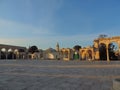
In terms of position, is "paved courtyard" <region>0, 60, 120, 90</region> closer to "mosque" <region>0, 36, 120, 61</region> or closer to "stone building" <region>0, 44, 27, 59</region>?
"mosque" <region>0, 36, 120, 61</region>

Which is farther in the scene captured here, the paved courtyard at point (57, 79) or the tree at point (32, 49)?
the tree at point (32, 49)

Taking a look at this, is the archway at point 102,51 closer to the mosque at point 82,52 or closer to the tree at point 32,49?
the mosque at point 82,52

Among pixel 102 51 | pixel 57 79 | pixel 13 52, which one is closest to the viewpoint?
pixel 57 79

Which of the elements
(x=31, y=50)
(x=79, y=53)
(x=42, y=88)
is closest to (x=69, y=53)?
(x=79, y=53)

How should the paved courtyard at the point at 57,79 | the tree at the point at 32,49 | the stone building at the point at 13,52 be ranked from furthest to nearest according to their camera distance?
1. the tree at the point at 32,49
2. the stone building at the point at 13,52
3. the paved courtyard at the point at 57,79

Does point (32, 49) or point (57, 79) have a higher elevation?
point (32, 49)

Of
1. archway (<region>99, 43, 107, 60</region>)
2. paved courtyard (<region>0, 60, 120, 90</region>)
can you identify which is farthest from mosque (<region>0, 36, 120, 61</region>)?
paved courtyard (<region>0, 60, 120, 90</region>)

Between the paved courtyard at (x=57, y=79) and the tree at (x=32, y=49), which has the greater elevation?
the tree at (x=32, y=49)

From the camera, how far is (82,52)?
58.8 metres

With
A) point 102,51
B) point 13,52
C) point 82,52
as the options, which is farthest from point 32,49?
point 102,51

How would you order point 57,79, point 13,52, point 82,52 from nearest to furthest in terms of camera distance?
point 57,79 < point 82,52 < point 13,52

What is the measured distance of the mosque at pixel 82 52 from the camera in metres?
47.0

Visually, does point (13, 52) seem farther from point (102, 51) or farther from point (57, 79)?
point (57, 79)

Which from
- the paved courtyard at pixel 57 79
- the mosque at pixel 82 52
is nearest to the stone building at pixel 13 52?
the mosque at pixel 82 52
